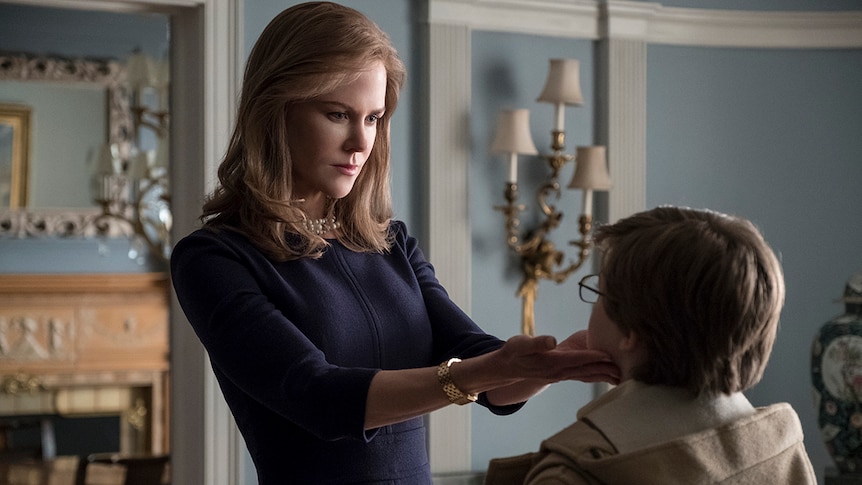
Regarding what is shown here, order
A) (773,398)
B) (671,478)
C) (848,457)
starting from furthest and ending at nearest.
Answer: (773,398)
(848,457)
(671,478)

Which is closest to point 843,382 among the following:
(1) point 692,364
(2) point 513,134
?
(2) point 513,134

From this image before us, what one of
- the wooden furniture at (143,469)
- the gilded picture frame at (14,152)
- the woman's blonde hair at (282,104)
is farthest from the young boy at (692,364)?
the gilded picture frame at (14,152)

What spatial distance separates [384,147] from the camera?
1826 mm

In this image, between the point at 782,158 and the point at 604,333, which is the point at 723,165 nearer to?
the point at 782,158

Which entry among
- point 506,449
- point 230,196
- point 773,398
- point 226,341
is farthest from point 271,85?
point 773,398

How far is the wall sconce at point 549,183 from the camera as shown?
3627 mm

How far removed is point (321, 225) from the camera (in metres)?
1.78

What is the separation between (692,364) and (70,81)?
570 centimetres

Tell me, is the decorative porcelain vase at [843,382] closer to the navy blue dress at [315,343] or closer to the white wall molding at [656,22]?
the white wall molding at [656,22]

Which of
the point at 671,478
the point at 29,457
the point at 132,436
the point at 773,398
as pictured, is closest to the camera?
the point at 671,478

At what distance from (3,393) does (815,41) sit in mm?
4581

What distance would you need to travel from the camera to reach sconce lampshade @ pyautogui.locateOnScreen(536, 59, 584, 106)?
11.9ft

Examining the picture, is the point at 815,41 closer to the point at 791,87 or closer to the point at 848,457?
the point at 791,87

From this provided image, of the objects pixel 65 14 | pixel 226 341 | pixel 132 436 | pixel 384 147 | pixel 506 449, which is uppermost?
pixel 65 14
